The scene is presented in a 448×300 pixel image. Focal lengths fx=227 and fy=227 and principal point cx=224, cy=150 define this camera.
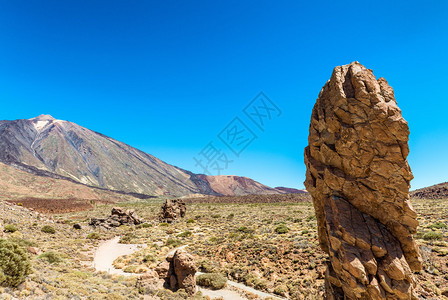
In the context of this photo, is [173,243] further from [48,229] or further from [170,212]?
[170,212]

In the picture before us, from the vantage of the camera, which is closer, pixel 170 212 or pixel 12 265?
pixel 12 265

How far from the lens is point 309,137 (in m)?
11.3

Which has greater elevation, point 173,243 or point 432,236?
point 432,236

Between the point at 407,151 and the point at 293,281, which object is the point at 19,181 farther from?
the point at 407,151

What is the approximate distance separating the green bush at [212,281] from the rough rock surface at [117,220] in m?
Result: 26.1

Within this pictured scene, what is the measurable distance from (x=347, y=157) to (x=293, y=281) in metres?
11.7

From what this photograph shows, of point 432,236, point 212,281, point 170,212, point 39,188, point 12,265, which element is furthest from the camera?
point 39,188

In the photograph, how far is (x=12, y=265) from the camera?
32.1ft

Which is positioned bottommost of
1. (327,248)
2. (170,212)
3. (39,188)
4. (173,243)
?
(173,243)

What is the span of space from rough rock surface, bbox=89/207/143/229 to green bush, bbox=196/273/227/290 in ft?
85.5

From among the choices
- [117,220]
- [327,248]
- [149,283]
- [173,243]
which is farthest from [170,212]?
[327,248]

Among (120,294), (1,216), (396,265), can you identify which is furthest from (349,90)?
(1,216)

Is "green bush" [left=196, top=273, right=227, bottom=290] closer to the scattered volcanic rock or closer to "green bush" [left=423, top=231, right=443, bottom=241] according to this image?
the scattered volcanic rock

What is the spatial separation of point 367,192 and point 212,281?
13.5m
